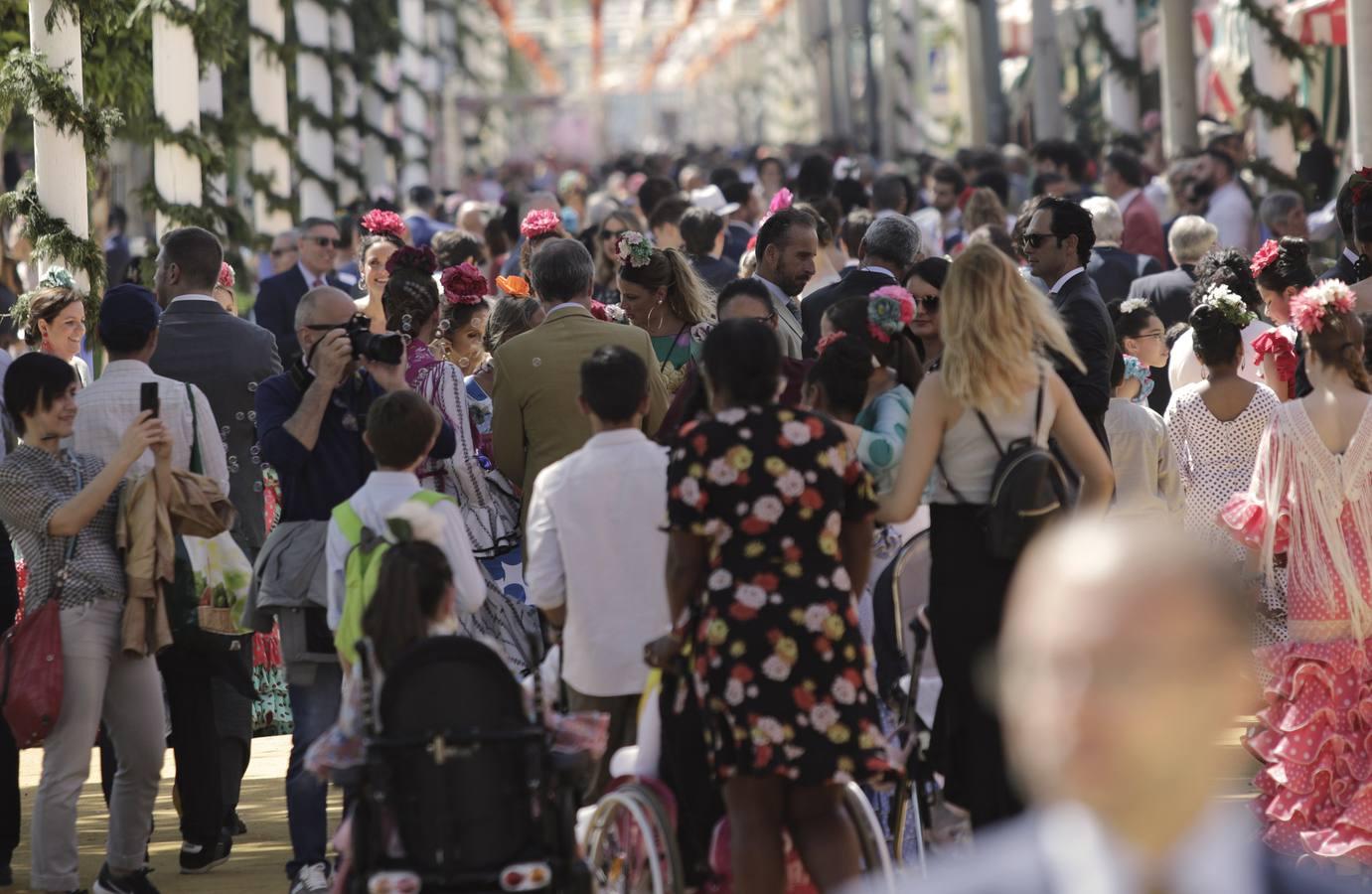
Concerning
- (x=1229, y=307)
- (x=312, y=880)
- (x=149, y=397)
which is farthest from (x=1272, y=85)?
(x=312, y=880)

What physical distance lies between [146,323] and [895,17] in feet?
108

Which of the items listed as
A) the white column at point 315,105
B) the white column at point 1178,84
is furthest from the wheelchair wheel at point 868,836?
the white column at point 315,105

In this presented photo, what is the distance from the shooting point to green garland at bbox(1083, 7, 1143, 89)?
76.7ft

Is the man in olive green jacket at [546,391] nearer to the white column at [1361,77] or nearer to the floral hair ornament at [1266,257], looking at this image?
the floral hair ornament at [1266,257]

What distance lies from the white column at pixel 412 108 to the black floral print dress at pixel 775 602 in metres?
29.4

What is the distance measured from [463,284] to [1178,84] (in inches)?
536

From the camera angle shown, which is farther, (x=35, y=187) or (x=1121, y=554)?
(x=35, y=187)

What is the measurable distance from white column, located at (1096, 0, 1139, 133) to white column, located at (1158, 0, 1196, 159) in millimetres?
2115

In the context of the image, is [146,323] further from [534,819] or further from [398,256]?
[534,819]

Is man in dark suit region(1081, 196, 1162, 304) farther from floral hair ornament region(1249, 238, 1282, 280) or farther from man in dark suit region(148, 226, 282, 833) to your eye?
man in dark suit region(148, 226, 282, 833)

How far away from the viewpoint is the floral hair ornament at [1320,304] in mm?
7246

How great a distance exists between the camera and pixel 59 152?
33.5ft

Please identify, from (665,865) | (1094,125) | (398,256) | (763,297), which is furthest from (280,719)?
(1094,125)

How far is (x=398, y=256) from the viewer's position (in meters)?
8.34
